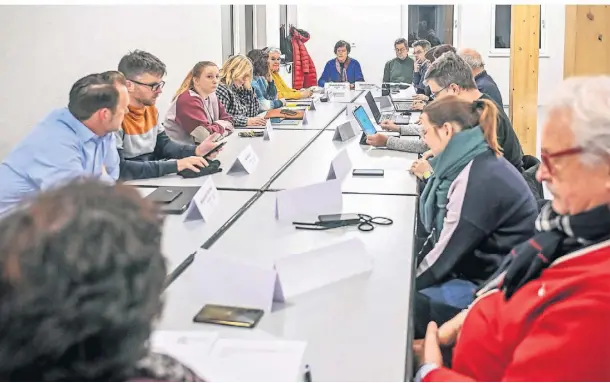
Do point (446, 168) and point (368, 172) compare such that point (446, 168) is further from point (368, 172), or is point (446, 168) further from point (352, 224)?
point (368, 172)

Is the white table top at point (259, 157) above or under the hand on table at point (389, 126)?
under

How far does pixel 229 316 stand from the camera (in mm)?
1426

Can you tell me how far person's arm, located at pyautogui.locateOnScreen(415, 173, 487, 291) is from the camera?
1968 mm

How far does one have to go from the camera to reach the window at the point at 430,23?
10.2m

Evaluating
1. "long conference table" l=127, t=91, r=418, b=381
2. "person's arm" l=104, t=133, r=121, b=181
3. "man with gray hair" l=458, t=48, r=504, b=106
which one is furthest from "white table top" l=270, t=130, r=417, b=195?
"man with gray hair" l=458, t=48, r=504, b=106

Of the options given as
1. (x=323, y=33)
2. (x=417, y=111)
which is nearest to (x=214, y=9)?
(x=417, y=111)

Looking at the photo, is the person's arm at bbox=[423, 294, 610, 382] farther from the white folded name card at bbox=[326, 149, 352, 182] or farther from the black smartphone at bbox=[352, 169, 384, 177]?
the black smartphone at bbox=[352, 169, 384, 177]

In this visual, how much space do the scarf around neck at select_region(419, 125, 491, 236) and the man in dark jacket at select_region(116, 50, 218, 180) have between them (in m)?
1.08

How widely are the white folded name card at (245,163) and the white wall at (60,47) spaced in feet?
3.82

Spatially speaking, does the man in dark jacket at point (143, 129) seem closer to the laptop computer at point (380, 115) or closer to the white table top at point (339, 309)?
the white table top at point (339, 309)

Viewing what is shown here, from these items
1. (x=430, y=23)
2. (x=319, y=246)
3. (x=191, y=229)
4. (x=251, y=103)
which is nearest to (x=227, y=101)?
(x=251, y=103)

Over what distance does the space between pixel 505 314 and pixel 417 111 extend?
4.08 metres

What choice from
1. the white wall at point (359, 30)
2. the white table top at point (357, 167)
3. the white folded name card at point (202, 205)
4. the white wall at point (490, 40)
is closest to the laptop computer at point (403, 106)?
the white table top at point (357, 167)

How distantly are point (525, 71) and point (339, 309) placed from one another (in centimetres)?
422
